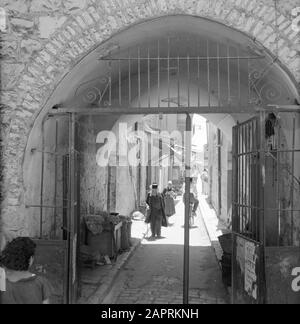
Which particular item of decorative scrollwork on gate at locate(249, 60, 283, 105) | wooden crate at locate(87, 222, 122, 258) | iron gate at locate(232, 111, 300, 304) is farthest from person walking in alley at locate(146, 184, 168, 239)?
decorative scrollwork on gate at locate(249, 60, 283, 105)

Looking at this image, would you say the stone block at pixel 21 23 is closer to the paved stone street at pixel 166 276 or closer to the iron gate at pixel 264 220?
the iron gate at pixel 264 220

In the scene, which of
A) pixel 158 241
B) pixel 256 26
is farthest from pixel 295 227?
pixel 158 241

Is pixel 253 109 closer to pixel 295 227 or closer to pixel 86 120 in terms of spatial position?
pixel 295 227

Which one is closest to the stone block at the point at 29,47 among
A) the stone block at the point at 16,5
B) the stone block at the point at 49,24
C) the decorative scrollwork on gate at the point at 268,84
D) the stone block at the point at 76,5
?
the stone block at the point at 49,24

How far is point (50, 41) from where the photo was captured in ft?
14.0

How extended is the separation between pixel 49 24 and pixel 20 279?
271 cm

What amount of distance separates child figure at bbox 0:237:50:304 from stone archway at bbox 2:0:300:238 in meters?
1.37

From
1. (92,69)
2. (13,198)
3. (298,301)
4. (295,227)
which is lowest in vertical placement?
(298,301)

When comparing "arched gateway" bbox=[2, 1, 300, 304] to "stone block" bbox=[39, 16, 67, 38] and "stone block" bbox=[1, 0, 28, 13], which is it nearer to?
"stone block" bbox=[39, 16, 67, 38]

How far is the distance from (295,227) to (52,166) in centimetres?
325

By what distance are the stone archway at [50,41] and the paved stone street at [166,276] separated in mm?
2623

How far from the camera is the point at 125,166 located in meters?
13.1

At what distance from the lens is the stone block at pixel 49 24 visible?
4.28 meters

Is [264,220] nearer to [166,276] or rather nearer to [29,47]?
[29,47]
